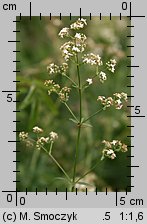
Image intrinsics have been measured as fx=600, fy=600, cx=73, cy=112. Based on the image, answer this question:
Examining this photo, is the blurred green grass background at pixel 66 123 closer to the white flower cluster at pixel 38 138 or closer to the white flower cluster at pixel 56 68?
the white flower cluster at pixel 38 138

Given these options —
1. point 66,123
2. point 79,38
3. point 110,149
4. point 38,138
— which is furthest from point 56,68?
point 66,123

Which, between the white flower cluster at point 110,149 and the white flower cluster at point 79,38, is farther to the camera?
the white flower cluster at point 110,149

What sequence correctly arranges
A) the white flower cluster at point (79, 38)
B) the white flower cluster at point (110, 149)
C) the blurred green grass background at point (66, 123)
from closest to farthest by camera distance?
the white flower cluster at point (79, 38) < the white flower cluster at point (110, 149) < the blurred green grass background at point (66, 123)

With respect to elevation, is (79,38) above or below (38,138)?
above

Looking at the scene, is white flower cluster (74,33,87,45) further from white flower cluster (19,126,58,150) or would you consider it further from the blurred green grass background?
the blurred green grass background

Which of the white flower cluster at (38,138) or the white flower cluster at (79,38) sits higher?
the white flower cluster at (79,38)

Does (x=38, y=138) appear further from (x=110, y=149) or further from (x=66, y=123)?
(x=66, y=123)

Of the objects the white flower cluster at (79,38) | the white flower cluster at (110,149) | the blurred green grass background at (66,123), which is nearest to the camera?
the white flower cluster at (79,38)

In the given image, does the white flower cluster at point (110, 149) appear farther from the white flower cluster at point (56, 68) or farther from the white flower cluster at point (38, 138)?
the white flower cluster at point (56, 68)

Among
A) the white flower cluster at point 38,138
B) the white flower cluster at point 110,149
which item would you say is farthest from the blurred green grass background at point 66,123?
the white flower cluster at point 110,149

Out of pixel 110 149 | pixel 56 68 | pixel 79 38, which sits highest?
pixel 79 38

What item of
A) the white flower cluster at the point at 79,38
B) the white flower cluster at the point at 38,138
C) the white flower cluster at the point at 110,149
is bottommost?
the white flower cluster at the point at 110,149

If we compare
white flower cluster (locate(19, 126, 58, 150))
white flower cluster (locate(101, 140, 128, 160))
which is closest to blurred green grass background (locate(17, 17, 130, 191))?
white flower cluster (locate(19, 126, 58, 150))
